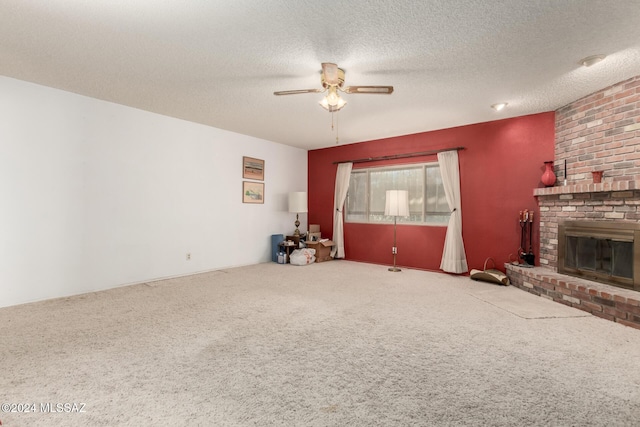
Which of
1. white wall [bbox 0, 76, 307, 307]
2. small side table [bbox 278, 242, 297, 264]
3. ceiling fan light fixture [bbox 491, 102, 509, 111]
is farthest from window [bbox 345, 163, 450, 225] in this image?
white wall [bbox 0, 76, 307, 307]

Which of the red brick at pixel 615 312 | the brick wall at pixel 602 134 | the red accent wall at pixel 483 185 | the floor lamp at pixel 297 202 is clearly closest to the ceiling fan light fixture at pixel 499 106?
the red accent wall at pixel 483 185

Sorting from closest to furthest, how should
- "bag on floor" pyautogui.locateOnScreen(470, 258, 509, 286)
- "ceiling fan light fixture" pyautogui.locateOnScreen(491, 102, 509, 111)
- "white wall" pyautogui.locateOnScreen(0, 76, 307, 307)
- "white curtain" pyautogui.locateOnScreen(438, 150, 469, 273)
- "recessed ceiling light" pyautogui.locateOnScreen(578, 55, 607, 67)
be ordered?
"recessed ceiling light" pyautogui.locateOnScreen(578, 55, 607, 67)
"white wall" pyautogui.locateOnScreen(0, 76, 307, 307)
"ceiling fan light fixture" pyautogui.locateOnScreen(491, 102, 509, 111)
"bag on floor" pyautogui.locateOnScreen(470, 258, 509, 286)
"white curtain" pyautogui.locateOnScreen(438, 150, 469, 273)

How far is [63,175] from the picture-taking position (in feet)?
12.0

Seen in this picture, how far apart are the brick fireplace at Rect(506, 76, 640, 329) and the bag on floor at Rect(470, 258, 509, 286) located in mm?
Answer: 138

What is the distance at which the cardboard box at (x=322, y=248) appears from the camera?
6211 millimetres

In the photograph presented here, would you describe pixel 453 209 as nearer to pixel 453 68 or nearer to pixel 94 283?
pixel 453 68

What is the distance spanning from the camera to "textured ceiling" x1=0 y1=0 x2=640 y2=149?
2117 millimetres

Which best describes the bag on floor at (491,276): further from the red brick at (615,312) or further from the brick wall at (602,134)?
the brick wall at (602,134)

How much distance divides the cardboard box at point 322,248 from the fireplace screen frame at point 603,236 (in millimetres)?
3768

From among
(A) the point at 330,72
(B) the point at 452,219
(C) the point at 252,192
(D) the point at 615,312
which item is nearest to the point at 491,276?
(B) the point at 452,219

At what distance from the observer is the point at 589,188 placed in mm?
3441

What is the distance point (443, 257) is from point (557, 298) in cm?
175

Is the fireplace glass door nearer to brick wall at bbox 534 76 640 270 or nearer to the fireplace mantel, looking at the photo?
brick wall at bbox 534 76 640 270

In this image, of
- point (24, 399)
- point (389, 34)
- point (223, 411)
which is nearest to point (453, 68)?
point (389, 34)
